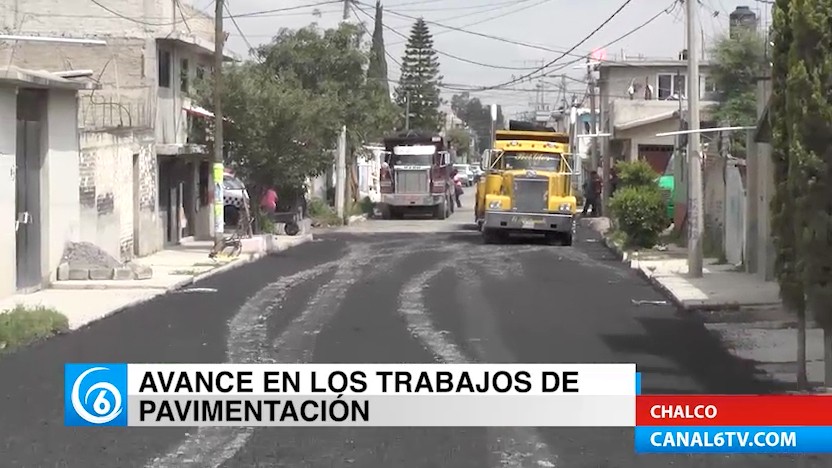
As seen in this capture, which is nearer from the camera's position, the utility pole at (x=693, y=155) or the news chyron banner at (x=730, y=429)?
the news chyron banner at (x=730, y=429)

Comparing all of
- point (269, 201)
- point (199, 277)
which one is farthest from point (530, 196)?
point (199, 277)

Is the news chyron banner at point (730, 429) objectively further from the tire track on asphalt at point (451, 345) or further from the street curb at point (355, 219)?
the street curb at point (355, 219)

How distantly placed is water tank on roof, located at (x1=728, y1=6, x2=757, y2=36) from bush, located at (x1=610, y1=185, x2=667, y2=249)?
19.8 m

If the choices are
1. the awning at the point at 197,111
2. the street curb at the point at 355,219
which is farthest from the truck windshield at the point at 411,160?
the awning at the point at 197,111

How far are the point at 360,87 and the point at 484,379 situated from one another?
35.4 m

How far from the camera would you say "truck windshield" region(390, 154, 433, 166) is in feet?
168

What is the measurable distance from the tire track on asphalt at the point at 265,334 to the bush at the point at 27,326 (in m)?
2.23

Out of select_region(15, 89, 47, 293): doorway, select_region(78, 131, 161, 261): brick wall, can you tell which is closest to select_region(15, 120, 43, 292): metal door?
select_region(15, 89, 47, 293): doorway

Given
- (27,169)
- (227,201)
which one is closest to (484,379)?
(27,169)

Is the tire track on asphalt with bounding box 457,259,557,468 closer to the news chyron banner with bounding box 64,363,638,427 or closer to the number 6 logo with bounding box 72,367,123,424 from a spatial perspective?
the news chyron banner with bounding box 64,363,638,427

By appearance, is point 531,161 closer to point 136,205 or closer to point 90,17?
point 136,205

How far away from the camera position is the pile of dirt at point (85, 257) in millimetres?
22766

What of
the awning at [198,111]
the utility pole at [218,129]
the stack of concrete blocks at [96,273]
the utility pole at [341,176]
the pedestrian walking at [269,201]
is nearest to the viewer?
the stack of concrete blocks at [96,273]

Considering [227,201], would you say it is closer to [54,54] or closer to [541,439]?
[54,54]
